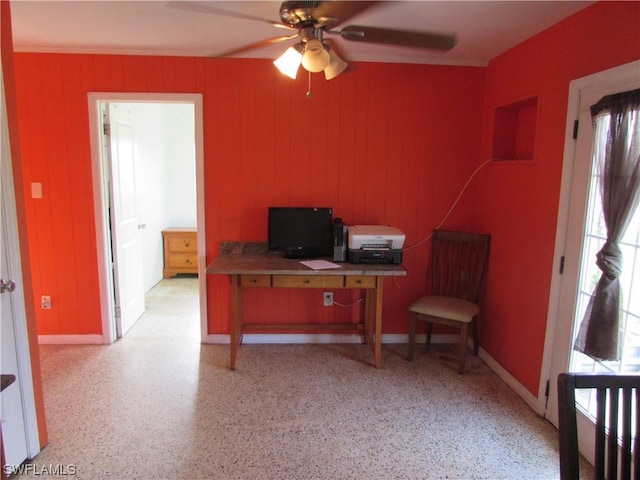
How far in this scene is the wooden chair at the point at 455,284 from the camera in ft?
10.3

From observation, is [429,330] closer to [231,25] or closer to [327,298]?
[327,298]

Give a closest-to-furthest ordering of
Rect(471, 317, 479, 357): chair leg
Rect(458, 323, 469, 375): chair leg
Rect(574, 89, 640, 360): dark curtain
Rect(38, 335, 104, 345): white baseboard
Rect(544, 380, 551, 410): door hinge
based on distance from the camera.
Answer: Rect(574, 89, 640, 360): dark curtain
Rect(544, 380, 551, 410): door hinge
Rect(458, 323, 469, 375): chair leg
Rect(471, 317, 479, 357): chair leg
Rect(38, 335, 104, 345): white baseboard

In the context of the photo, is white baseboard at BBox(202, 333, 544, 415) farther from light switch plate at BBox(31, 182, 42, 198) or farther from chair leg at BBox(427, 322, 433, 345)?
light switch plate at BBox(31, 182, 42, 198)

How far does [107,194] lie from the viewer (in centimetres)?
348

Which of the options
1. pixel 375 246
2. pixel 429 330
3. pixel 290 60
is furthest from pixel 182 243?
pixel 290 60

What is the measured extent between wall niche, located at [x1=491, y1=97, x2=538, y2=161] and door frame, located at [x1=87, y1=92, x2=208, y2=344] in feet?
7.65

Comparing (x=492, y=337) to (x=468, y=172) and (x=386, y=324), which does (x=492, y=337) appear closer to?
(x=386, y=324)

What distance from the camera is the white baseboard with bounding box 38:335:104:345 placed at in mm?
3535

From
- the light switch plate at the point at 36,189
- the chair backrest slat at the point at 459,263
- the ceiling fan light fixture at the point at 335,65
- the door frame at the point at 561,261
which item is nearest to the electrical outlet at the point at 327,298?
the chair backrest slat at the point at 459,263

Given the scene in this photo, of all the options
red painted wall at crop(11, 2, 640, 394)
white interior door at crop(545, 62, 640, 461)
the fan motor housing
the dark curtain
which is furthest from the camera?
red painted wall at crop(11, 2, 640, 394)

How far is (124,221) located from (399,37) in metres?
2.84

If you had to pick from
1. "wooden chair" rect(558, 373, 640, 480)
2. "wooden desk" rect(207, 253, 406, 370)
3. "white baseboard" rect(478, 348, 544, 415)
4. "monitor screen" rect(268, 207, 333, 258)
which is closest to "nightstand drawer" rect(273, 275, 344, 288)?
"wooden desk" rect(207, 253, 406, 370)

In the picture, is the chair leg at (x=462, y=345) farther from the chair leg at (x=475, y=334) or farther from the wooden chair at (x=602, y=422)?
the wooden chair at (x=602, y=422)

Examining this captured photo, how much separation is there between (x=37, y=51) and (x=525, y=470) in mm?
4241
